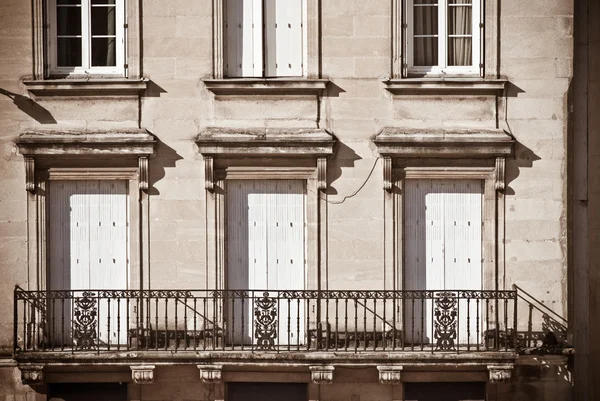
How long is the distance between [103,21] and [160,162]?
2297 millimetres

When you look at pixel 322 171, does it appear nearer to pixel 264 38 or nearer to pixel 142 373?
pixel 264 38

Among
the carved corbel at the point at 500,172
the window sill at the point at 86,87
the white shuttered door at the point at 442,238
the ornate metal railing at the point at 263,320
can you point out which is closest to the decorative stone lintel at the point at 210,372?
the ornate metal railing at the point at 263,320

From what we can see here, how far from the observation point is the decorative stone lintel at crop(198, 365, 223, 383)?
14797 mm

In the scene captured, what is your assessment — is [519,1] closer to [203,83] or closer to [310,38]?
[310,38]

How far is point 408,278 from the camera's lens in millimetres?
15359

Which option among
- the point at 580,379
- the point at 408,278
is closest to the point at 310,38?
Result: the point at 408,278

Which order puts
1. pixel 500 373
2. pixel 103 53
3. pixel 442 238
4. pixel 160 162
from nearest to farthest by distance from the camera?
1. pixel 500 373
2. pixel 160 162
3. pixel 442 238
4. pixel 103 53

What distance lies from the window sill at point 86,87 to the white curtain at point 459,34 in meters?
4.59

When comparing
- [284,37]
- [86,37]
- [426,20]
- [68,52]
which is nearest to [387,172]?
[426,20]

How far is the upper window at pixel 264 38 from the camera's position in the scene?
1532cm

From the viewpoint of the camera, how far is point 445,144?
1490 cm

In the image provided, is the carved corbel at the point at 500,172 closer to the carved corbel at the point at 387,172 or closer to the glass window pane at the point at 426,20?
the carved corbel at the point at 387,172

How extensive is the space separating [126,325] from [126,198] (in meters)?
1.88

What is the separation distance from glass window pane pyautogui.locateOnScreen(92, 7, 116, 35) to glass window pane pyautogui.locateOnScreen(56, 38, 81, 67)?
0.34m
